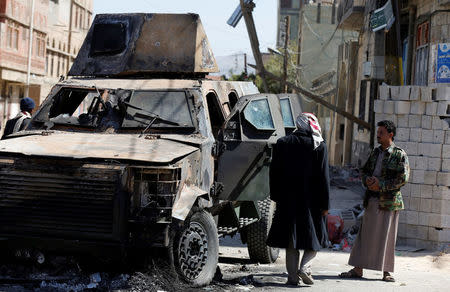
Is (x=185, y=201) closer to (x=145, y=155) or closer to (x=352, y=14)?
(x=145, y=155)

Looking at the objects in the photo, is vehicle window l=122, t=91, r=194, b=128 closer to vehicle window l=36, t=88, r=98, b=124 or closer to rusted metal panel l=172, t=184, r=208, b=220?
vehicle window l=36, t=88, r=98, b=124

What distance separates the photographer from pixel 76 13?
5644cm

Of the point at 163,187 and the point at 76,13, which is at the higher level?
the point at 76,13

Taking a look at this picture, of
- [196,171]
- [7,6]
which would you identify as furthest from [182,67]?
[7,6]

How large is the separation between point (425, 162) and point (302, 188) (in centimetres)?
401

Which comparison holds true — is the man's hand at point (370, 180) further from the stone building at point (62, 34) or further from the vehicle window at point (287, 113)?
the stone building at point (62, 34)

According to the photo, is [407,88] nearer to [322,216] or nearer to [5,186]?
[322,216]

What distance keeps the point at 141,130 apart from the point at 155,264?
1658 millimetres

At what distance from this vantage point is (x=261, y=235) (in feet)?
32.4

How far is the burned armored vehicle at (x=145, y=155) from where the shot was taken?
6.98 metres

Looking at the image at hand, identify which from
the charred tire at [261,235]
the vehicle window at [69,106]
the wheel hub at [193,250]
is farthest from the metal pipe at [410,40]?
the wheel hub at [193,250]

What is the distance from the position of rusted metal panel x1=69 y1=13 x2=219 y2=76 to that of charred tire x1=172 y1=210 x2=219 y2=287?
2644mm

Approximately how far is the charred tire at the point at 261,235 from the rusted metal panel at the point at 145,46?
1889mm

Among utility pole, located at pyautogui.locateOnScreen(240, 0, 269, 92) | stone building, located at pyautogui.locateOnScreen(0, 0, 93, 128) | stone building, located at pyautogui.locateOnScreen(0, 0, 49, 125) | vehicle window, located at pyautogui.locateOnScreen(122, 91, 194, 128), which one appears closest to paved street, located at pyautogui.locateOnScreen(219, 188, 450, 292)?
vehicle window, located at pyautogui.locateOnScreen(122, 91, 194, 128)
